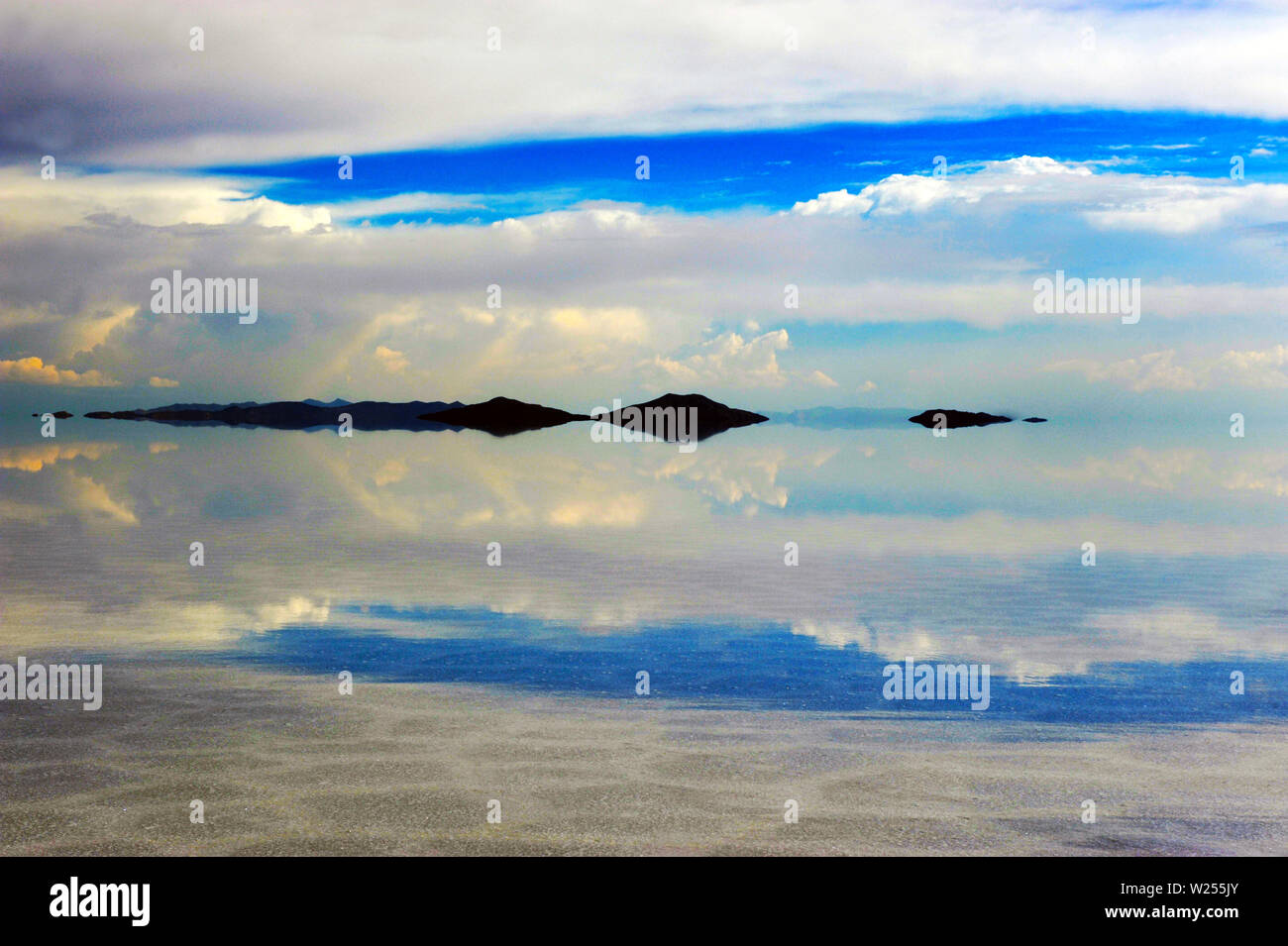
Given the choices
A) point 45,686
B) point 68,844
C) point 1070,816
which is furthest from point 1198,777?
point 45,686

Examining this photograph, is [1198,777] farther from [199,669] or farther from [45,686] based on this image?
[45,686]

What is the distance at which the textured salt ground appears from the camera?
8438 millimetres

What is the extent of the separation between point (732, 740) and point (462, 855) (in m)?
3.47

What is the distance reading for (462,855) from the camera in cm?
810

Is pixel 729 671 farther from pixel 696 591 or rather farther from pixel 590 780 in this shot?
pixel 696 591

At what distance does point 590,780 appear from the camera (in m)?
9.67

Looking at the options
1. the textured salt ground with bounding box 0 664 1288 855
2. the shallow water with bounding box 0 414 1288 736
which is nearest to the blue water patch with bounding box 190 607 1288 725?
the shallow water with bounding box 0 414 1288 736

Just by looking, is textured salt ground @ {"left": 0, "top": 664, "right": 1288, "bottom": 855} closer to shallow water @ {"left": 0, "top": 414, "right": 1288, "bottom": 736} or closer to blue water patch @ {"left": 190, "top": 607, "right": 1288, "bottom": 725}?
blue water patch @ {"left": 190, "top": 607, "right": 1288, "bottom": 725}

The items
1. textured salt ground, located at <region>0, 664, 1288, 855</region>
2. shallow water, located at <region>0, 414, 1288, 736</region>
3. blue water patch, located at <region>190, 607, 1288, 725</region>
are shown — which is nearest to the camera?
textured salt ground, located at <region>0, 664, 1288, 855</region>

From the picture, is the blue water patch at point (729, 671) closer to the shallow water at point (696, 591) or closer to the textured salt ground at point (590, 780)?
the shallow water at point (696, 591)

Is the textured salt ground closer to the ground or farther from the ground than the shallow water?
closer to the ground

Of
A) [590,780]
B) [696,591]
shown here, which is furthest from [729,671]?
[696,591]

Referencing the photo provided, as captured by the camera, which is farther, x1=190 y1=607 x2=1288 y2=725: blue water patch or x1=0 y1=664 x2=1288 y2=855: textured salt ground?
x1=190 y1=607 x2=1288 y2=725: blue water patch

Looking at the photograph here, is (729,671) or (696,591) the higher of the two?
(696,591)
